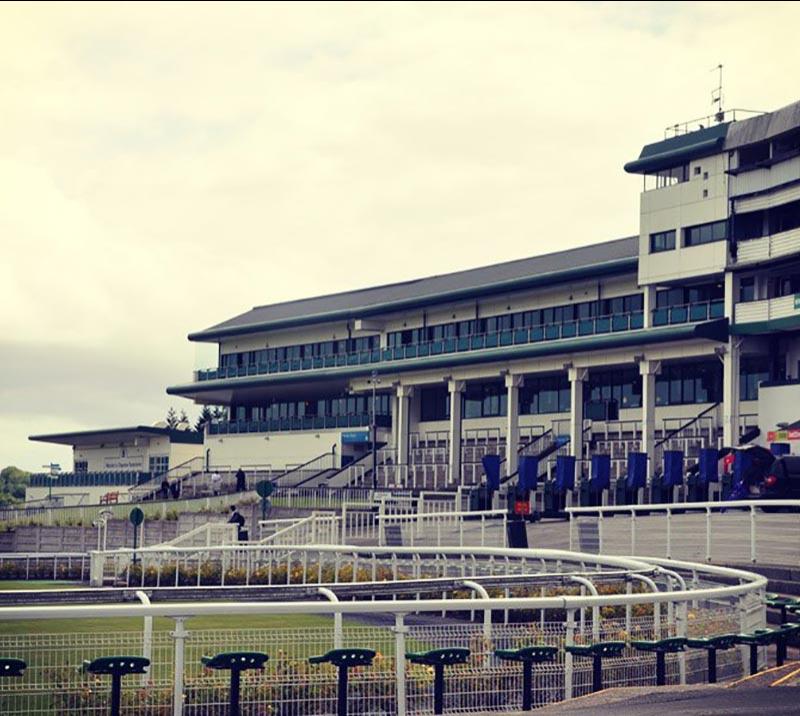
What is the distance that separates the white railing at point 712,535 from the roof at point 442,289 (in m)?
25.6

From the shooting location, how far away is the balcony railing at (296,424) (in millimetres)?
72000

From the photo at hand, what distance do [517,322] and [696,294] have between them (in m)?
11.6

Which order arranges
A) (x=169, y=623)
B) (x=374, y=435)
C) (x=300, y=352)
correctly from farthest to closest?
(x=300, y=352), (x=374, y=435), (x=169, y=623)

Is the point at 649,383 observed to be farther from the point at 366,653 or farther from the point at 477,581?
the point at 366,653

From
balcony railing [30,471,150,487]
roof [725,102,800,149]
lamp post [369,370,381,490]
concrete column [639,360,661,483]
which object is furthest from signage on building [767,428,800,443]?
balcony railing [30,471,150,487]

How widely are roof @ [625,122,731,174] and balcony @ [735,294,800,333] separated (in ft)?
18.5

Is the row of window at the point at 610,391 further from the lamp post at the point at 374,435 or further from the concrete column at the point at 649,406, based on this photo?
the lamp post at the point at 374,435

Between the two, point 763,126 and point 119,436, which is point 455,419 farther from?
point 119,436

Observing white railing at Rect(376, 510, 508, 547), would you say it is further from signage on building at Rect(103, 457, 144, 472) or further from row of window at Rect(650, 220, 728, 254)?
signage on building at Rect(103, 457, 144, 472)

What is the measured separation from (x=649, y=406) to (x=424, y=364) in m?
13.6

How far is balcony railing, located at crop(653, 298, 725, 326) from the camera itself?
52.6m

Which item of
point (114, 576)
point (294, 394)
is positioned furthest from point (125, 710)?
point (294, 394)

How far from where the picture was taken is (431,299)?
68.9m

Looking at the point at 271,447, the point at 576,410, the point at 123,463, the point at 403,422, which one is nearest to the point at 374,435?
the point at 576,410
